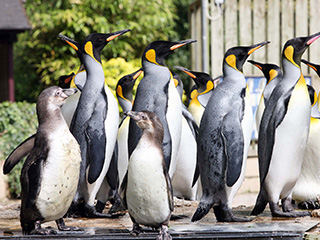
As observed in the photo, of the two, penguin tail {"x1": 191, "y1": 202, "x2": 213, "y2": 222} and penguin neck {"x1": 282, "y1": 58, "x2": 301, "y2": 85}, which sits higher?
penguin neck {"x1": 282, "y1": 58, "x2": 301, "y2": 85}

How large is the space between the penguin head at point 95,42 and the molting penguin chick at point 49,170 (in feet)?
4.71

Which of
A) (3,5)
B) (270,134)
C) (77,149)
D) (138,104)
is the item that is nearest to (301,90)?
(270,134)

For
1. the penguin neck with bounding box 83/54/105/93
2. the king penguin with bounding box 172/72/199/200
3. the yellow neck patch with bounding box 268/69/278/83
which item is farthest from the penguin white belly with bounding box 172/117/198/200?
the penguin neck with bounding box 83/54/105/93

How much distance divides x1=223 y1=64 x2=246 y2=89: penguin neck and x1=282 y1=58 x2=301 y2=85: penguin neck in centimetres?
42

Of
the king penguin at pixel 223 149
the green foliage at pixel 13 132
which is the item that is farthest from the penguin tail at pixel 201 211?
the green foliage at pixel 13 132

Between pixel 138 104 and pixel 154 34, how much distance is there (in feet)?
36.6

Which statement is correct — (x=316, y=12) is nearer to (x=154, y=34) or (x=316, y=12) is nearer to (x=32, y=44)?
(x=154, y=34)

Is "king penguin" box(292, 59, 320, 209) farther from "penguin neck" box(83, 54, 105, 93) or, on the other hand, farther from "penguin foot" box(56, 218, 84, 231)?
"penguin foot" box(56, 218, 84, 231)

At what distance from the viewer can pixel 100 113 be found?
5.77m

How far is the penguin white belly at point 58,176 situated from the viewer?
4.48 m

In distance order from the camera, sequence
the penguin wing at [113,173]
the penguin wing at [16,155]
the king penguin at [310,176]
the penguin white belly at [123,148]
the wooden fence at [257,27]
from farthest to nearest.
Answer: the wooden fence at [257,27], the penguin white belly at [123,148], the king penguin at [310,176], the penguin wing at [113,173], the penguin wing at [16,155]

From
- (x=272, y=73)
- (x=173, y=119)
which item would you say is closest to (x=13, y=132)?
(x=272, y=73)

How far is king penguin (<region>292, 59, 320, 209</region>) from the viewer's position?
6328 mm

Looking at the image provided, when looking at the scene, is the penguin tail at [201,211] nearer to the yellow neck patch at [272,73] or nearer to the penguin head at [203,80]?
the penguin head at [203,80]
